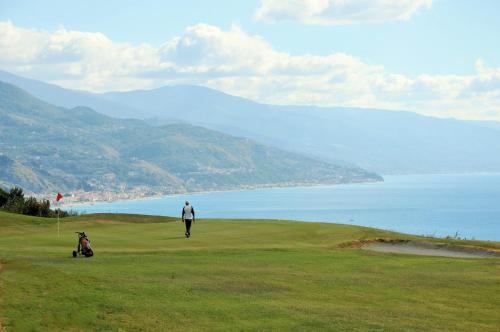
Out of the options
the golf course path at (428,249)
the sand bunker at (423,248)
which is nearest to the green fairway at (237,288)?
the sand bunker at (423,248)

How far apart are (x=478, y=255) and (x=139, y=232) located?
17.5 m

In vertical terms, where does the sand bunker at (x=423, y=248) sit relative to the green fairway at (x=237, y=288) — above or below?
above

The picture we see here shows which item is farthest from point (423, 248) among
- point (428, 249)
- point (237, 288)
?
point (237, 288)

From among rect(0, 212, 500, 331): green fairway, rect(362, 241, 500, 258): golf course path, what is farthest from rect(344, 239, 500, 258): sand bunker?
rect(0, 212, 500, 331): green fairway

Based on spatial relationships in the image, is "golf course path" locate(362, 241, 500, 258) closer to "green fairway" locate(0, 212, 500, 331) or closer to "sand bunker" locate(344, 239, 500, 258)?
"sand bunker" locate(344, 239, 500, 258)

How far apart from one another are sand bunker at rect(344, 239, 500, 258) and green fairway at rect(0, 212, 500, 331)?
2521 mm

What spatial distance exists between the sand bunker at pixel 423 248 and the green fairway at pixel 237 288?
8.27 feet

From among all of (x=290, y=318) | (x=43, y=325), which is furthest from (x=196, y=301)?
(x=43, y=325)

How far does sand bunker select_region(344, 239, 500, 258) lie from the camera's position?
1276 inches

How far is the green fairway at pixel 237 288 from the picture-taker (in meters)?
15.8

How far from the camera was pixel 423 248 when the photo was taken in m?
34.6

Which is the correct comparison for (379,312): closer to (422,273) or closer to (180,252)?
(422,273)

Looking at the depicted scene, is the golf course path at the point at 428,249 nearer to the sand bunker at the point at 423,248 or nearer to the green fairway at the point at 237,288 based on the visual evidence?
the sand bunker at the point at 423,248

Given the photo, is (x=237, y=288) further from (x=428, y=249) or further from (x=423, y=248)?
(x=423, y=248)
